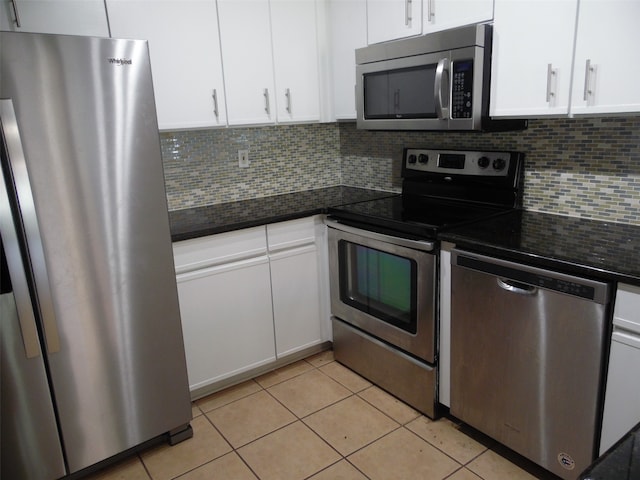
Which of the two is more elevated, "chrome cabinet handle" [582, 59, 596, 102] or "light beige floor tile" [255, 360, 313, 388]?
"chrome cabinet handle" [582, 59, 596, 102]

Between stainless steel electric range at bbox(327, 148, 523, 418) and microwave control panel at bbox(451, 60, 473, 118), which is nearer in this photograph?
microwave control panel at bbox(451, 60, 473, 118)

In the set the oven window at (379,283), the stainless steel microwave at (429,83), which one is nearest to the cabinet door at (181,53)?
the stainless steel microwave at (429,83)

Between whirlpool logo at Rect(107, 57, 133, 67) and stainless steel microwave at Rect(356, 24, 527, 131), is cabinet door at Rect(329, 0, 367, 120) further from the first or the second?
whirlpool logo at Rect(107, 57, 133, 67)

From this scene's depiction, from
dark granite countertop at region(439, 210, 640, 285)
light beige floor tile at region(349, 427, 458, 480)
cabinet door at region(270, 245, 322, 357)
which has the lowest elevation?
light beige floor tile at region(349, 427, 458, 480)

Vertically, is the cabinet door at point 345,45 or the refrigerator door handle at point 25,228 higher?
the cabinet door at point 345,45

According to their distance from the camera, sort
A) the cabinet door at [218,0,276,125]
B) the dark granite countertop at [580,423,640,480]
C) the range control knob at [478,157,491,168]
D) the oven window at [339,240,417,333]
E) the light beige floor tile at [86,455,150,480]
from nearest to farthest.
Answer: the dark granite countertop at [580,423,640,480], the light beige floor tile at [86,455,150,480], the oven window at [339,240,417,333], the range control knob at [478,157,491,168], the cabinet door at [218,0,276,125]

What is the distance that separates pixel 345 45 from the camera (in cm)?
261

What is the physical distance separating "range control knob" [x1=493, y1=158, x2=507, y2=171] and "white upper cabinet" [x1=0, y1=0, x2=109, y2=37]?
5.93 feet

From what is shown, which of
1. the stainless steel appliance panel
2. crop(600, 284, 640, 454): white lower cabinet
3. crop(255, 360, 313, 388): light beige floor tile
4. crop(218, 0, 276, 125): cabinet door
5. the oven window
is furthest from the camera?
crop(255, 360, 313, 388): light beige floor tile

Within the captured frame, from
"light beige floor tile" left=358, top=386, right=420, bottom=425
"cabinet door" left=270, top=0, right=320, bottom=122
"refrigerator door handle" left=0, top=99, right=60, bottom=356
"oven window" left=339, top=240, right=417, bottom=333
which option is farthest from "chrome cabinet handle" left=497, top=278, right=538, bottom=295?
"refrigerator door handle" left=0, top=99, right=60, bottom=356

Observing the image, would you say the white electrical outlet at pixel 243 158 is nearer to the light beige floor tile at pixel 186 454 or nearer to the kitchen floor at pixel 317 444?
the kitchen floor at pixel 317 444

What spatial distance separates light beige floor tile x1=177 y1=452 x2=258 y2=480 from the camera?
6.32 ft

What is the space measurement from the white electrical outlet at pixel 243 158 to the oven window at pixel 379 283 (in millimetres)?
785

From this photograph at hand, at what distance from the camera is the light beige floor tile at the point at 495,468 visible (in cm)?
184
